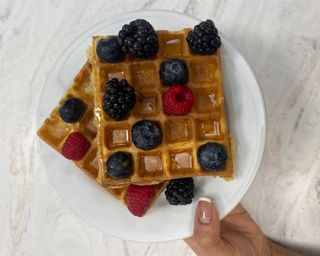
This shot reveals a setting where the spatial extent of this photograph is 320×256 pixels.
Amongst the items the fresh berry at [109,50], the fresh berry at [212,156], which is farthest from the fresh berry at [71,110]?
the fresh berry at [212,156]

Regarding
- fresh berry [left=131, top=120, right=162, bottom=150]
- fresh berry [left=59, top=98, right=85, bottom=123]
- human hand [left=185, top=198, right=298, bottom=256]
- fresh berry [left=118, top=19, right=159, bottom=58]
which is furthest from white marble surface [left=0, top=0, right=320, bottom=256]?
fresh berry [left=131, top=120, right=162, bottom=150]

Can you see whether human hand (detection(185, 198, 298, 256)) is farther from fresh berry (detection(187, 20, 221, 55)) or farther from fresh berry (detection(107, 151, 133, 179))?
fresh berry (detection(187, 20, 221, 55))

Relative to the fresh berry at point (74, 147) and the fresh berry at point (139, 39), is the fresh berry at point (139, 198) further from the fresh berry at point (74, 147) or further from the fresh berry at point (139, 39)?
the fresh berry at point (139, 39)

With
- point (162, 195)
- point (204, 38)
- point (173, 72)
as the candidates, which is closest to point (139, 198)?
point (162, 195)

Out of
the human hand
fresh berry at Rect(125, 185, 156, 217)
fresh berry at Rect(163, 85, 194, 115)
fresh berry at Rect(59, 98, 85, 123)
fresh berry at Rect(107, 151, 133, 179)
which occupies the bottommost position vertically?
the human hand

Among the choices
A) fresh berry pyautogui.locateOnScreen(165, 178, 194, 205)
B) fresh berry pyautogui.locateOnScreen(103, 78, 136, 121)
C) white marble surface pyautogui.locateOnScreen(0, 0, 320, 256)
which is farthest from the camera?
white marble surface pyautogui.locateOnScreen(0, 0, 320, 256)

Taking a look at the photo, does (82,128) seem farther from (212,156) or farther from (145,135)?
(212,156)
